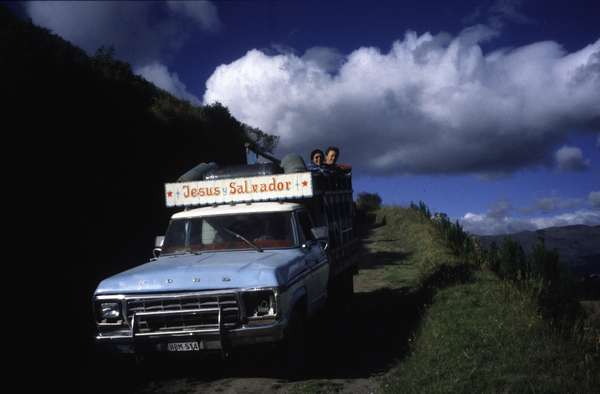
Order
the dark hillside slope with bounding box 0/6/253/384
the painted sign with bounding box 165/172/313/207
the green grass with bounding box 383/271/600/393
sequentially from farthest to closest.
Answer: the dark hillside slope with bounding box 0/6/253/384 → the painted sign with bounding box 165/172/313/207 → the green grass with bounding box 383/271/600/393

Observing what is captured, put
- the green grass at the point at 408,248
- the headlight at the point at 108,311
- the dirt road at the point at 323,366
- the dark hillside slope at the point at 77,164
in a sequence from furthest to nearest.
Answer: the green grass at the point at 408,248 < the dark hillside slope at the point at 77,164 < the dirt road at the point at 323,366 < the headlight at the point at 108,311

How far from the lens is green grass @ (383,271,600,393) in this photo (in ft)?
16.1

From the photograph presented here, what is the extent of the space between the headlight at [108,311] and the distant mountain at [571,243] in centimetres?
843

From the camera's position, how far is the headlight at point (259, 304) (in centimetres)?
513

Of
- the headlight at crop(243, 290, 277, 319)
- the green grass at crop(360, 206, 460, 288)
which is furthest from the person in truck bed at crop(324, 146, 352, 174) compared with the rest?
the headlight at crop(243, 290, 277, 319)

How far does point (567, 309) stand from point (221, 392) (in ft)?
20.6

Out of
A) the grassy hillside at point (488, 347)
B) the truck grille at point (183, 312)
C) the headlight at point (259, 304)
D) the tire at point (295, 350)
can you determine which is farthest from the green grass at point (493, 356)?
the truck grille at point (183, 312)

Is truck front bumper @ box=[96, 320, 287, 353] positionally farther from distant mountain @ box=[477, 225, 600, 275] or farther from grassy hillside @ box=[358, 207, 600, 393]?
distant mountain @ box=[477, 225, 600, 275]

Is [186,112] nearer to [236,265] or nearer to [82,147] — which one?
[82,147]

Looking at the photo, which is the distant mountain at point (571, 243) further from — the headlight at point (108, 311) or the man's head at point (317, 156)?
the headlight at point (108, 311)

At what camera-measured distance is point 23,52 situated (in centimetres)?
983

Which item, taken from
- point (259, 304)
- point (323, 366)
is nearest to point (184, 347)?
point (259, 304)

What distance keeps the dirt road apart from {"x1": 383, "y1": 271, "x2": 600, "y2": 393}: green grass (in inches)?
14.4

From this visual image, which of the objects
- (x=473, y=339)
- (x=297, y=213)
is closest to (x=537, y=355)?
(x=473, y=339)
